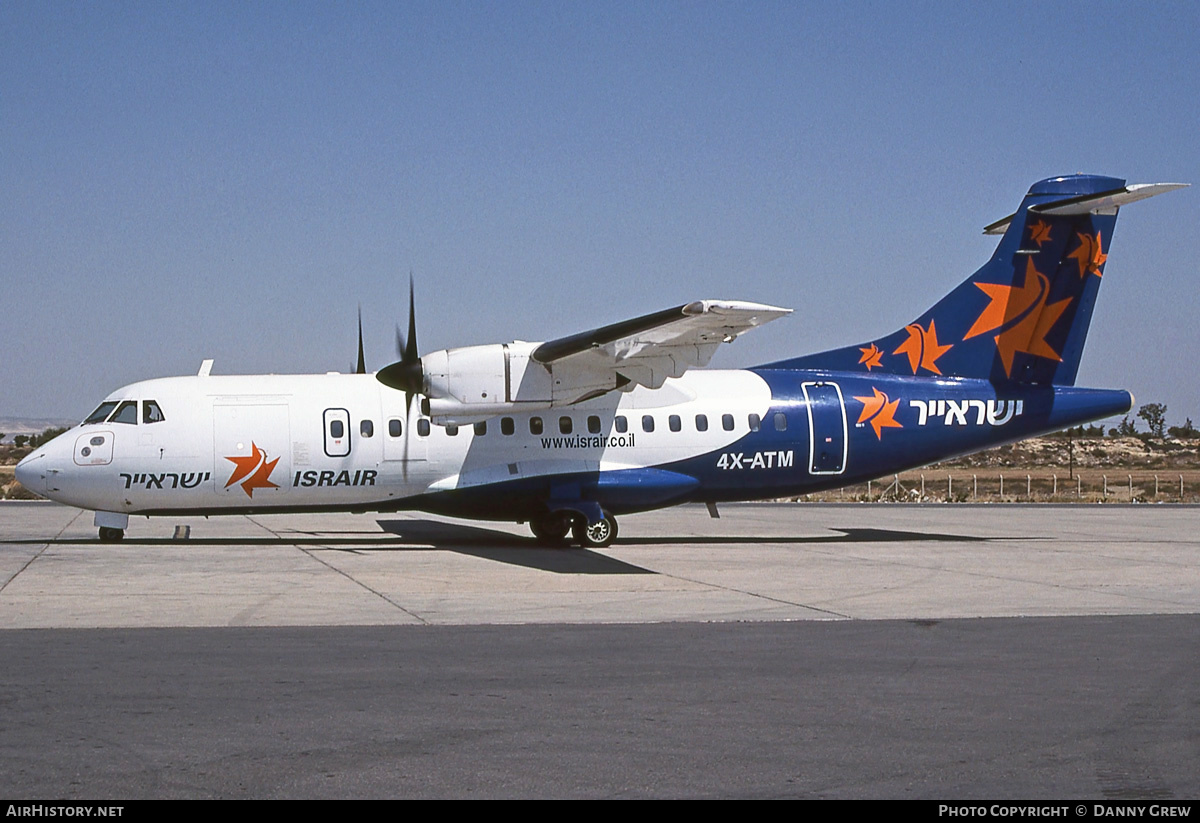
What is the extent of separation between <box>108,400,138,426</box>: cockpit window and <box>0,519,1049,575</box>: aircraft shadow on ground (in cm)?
214

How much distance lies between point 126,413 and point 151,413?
16.8 inches

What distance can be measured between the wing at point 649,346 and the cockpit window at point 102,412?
7154 millimetres

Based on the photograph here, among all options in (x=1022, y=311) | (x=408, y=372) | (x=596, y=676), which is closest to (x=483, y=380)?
(x=408, y=372)

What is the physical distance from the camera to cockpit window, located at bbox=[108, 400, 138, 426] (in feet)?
66.4

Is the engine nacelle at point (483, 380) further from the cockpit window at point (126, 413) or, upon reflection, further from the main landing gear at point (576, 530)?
the cockpit window at point (126, 413)

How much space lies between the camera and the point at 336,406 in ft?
67.7

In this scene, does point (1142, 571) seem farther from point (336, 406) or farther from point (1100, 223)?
point (336, 406)

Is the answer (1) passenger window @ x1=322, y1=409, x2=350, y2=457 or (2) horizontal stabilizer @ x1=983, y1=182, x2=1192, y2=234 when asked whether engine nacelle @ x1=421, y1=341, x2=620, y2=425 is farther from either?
(2) horizontal stabilizer @ x1=983, y1=182, x2=1192, y2=234

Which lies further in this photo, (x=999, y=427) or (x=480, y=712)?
(x=999, y=427)

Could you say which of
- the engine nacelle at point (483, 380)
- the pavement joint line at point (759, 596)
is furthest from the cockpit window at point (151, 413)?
the pavement joint line at point (759, 596)

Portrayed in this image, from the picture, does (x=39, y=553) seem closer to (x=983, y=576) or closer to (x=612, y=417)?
(x=612, y=417)

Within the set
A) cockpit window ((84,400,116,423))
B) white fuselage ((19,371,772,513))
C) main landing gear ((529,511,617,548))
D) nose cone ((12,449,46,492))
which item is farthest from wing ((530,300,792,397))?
nose cone ((12,449,46,492))

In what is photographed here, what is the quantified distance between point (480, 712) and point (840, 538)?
16.7m

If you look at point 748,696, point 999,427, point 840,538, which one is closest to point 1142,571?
point 999,427
